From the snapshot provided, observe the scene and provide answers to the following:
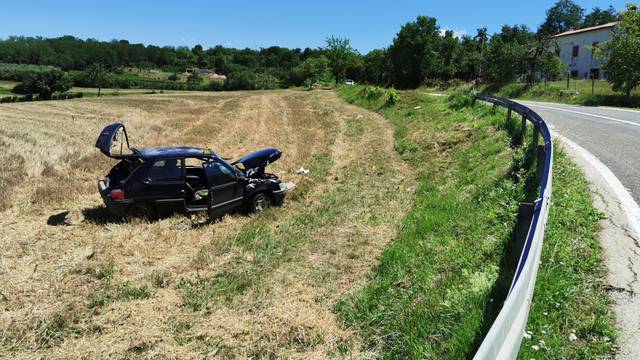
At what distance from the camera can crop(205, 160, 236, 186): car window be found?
881 centimetres

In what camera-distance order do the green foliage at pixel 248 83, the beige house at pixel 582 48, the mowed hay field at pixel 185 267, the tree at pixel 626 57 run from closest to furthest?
1. the mowed hay field at pixel 185 267
2. the tree at pixel 626 57
3. the beige house at pixel 582 48
4. the green foliage at pixel 248 83

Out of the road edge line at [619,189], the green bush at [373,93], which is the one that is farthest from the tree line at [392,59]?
the road edge line at [619,189]

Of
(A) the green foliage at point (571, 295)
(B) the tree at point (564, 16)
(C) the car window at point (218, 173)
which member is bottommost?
(A) the green foliage at point (571, 295)

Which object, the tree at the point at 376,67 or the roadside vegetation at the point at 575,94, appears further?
the tree at the point at 376,67

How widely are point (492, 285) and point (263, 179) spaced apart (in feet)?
19.5

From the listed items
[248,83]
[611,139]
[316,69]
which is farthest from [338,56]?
[611,139]

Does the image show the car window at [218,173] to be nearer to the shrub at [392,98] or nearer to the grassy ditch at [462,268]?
→ the grassy ditch at [462,268]

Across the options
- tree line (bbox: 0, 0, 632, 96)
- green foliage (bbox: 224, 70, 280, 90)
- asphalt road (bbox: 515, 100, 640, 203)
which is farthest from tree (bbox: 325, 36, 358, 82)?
asphalt road (bbox: 515, 100, 640, 203)

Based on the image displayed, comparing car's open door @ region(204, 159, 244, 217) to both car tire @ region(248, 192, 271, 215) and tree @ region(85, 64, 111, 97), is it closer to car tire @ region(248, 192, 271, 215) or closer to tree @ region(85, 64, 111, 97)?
car tire @ region(248, 192, 271, 215)

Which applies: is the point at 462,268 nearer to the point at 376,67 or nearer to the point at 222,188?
the point at 222,188

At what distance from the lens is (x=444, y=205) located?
856cm

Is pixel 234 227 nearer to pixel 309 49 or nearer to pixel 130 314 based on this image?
pixel 130 314

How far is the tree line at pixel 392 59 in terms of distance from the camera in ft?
153

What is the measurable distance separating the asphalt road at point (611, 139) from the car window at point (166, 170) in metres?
7.59
